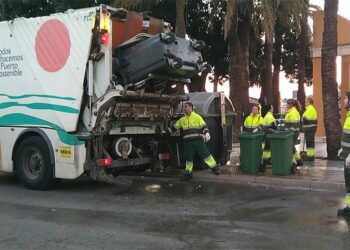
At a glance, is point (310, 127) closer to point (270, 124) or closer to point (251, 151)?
point (270, 124)

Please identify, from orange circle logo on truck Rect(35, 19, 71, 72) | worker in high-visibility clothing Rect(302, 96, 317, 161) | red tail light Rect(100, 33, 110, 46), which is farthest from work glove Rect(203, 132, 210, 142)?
worker in high-visibility clothing Rect(302, 96, 317, 161)

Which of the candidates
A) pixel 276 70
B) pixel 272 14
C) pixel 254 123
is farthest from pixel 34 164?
Answer: pixel 276 70

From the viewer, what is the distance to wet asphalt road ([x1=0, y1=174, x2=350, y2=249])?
6090 mm

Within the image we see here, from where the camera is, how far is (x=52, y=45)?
Result: 9508 millimetres

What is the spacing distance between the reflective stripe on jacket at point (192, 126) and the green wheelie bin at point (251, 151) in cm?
88

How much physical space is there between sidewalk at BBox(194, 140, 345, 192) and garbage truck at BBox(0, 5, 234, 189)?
1811 millimetres

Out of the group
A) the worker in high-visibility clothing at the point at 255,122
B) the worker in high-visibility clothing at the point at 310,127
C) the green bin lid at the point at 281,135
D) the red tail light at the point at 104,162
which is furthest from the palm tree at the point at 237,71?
the red tail light at the point at 104,162

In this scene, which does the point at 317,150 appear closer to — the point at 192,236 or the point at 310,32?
the point at 310,32

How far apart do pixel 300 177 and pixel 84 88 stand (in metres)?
4.65

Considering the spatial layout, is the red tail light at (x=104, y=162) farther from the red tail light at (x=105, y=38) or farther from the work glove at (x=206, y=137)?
the work glove at (x=206, y=137)

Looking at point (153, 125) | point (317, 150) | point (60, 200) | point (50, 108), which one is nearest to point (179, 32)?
point (317, 150)

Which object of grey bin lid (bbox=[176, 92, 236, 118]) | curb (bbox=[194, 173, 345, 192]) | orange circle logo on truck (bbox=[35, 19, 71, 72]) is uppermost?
orange circle logo on truck (bbox=[35, 19, 71, 72])

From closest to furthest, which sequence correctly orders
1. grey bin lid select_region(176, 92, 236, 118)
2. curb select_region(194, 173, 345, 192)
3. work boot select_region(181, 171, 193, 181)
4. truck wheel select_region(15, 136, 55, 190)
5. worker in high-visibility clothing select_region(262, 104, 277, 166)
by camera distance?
truck wheel select_region(15, 136, 55, 190)
curb select_region(194, 173, 345, 192)
work boot select_region(181, 171, 193, 181)
worker in high-visibility clothing select_region(262, 104, 277, 166)
grey bin lid select_region(176, 92, 236, 118)

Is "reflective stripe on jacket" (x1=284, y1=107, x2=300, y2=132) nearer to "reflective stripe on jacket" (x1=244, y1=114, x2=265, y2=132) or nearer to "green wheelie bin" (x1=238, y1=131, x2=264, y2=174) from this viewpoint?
"reflective stripe on jacket" (x1=244, y1=114, x2=265, y2=132)
